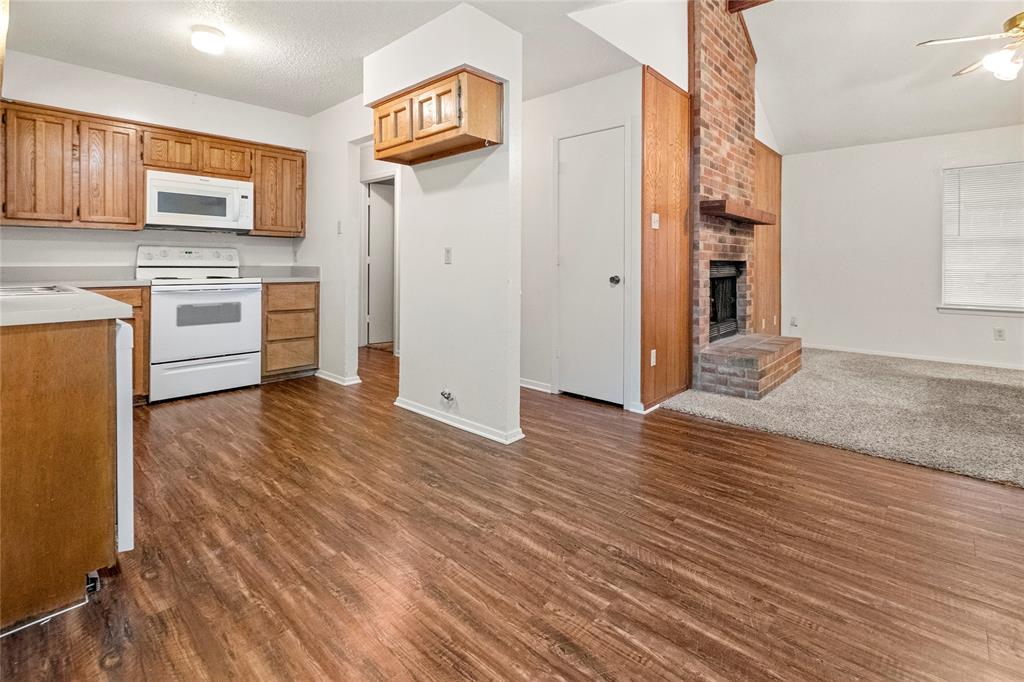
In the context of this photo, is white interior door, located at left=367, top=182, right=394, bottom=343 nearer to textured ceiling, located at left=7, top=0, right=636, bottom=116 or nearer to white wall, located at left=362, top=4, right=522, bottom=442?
textured ceiling, located at left=7, top=0, right=636, bottom=116

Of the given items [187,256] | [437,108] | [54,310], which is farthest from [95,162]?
[54,310]

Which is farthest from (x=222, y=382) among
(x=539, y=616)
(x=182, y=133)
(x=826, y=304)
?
A: (x=826, y=304)

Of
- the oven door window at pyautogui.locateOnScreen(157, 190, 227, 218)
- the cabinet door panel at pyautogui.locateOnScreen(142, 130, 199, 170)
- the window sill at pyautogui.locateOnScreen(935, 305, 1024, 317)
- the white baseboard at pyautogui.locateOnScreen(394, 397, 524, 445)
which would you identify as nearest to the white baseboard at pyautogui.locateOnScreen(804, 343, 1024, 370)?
the window sill at pyautogui.locateOnScreen(935, 305, 1024, 317)

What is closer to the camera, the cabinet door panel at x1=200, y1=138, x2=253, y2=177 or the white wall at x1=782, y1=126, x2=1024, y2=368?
the cabinet door panel at x1=200, y1=138, x2=253, y2=177

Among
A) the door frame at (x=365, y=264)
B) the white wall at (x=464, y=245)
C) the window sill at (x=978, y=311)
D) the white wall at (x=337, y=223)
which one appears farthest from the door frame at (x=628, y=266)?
the window sill at (x=978, y=311)

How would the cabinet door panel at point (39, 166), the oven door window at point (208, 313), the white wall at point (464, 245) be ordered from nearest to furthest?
the white wall at point (464, 245) → the cabinet door panel at point (39, 166) → the oven door window at point (208, 313)

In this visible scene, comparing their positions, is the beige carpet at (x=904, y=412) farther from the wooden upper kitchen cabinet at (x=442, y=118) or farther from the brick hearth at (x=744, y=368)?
the wooden upper kitchen cabinet at (x=442, y=118)

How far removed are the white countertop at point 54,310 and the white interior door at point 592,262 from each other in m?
2.95

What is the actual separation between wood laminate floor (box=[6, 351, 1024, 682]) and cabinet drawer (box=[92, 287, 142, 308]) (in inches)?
52.5

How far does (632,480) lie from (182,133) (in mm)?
4327

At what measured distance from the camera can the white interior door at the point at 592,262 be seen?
376 centimetres

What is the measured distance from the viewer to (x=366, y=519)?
2088 mm

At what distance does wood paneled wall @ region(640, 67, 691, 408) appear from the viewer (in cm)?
366

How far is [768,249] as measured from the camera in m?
6.34
